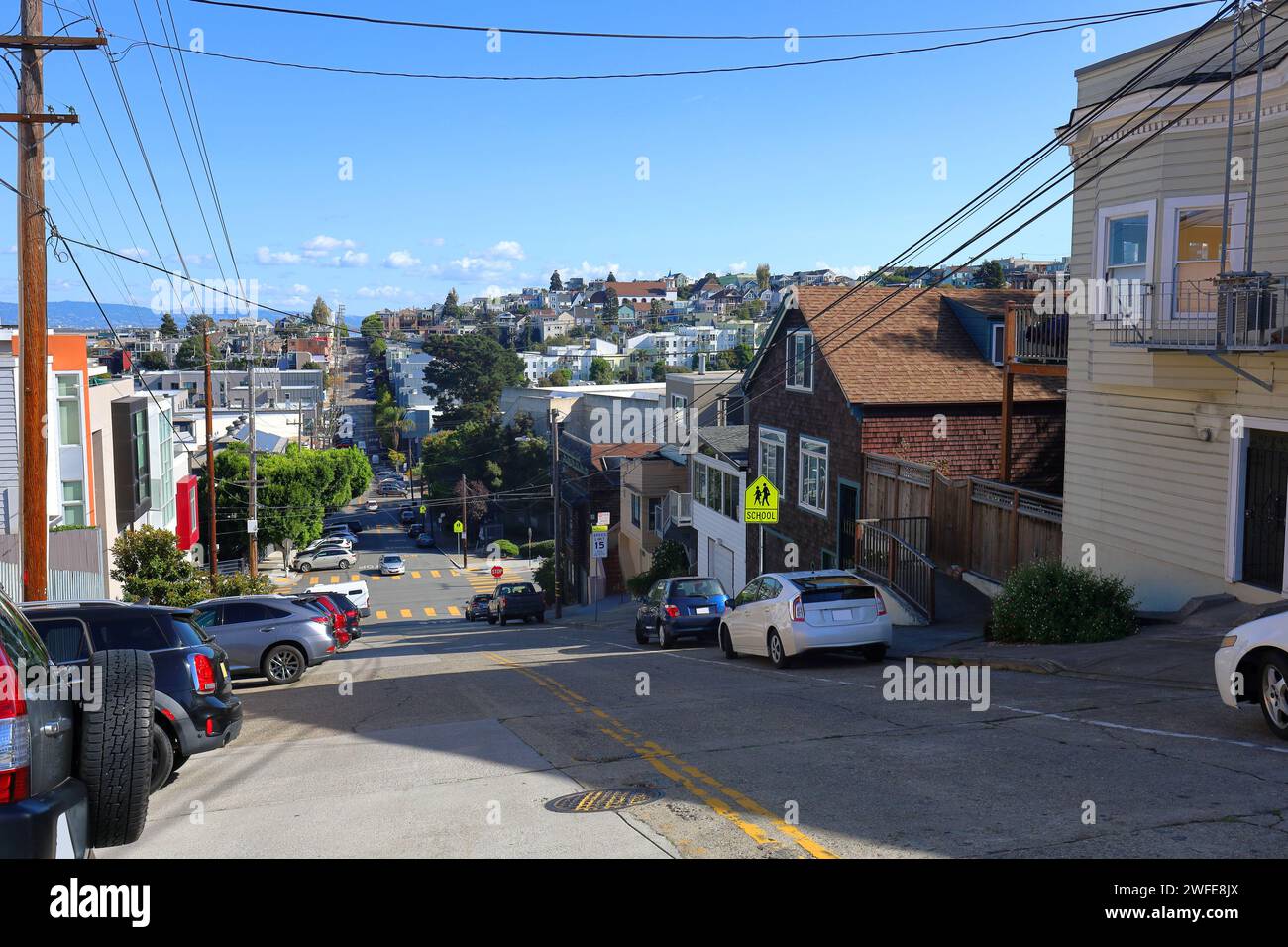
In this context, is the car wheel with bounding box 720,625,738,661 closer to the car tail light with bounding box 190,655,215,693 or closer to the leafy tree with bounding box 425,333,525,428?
the car tail light with bounding box 190,655,215,693

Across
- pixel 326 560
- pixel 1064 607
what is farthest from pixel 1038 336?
pixel 326 560

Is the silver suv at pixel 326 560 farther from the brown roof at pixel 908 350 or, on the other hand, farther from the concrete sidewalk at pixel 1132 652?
the concrete sidewalk at pixel 1132 652

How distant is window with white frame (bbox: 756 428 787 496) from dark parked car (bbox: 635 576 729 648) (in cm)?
797

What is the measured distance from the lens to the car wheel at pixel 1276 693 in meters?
8.91

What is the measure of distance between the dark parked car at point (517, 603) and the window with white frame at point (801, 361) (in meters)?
18.7

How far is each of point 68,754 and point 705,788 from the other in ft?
15.7

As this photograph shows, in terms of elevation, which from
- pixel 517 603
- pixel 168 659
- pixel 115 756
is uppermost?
pixel 115 756

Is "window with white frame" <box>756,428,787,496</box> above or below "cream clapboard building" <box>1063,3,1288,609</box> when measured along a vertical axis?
below

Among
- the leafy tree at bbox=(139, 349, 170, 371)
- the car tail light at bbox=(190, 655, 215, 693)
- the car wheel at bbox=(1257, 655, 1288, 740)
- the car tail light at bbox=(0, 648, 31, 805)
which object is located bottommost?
the car tail light at bbox=(190, 655, 215, 693)

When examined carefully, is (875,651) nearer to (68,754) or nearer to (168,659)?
(168,659)

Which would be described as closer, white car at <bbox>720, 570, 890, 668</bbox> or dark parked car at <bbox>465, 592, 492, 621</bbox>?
Answer: white car at <bbox>720, 570, 890, 668</bbox>

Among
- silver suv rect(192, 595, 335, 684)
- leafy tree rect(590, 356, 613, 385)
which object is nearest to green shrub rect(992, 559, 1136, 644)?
silver suv rect(192, 595, 335, 684)

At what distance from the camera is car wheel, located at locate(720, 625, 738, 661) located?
19.2m

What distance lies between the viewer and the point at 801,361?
2912 centimetres
